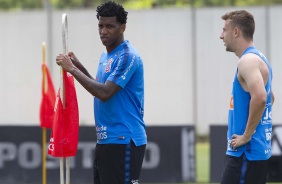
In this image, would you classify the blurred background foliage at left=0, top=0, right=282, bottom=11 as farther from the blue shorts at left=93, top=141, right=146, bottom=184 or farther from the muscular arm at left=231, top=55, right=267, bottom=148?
the muscular arm at left=231, top=55, right=267, bottom=148

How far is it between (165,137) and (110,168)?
6.60m

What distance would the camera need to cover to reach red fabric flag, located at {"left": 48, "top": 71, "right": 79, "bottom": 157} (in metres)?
6.94

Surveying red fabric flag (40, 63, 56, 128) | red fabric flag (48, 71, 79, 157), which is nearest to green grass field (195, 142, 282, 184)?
red fabric flag (40, 63, 56, 128)

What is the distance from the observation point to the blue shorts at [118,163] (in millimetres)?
6742

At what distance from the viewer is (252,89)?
20.7 ft

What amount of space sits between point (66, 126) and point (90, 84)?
0.56m

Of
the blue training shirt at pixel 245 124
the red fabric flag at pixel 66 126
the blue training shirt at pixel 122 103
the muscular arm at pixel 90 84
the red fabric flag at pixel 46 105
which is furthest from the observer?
the red fabric flag at pixel 46 105

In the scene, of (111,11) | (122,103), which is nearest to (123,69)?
(122,103)

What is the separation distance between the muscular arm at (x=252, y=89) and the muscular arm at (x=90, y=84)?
1.00m

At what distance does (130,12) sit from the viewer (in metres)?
23.1

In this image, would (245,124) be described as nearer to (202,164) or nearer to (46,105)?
(46,105)

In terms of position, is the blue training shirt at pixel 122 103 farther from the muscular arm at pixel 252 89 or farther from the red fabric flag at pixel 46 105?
the red fabric flag at pixel 46 105

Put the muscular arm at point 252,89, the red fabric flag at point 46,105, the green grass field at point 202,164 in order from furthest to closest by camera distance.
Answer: the green grass field at point 202,164, the red fabric flag at point 46,105, the muscular arm at point 252,89

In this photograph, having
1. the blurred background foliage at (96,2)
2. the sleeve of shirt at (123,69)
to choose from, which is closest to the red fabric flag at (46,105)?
the sleeve of shirt at (123,69)
